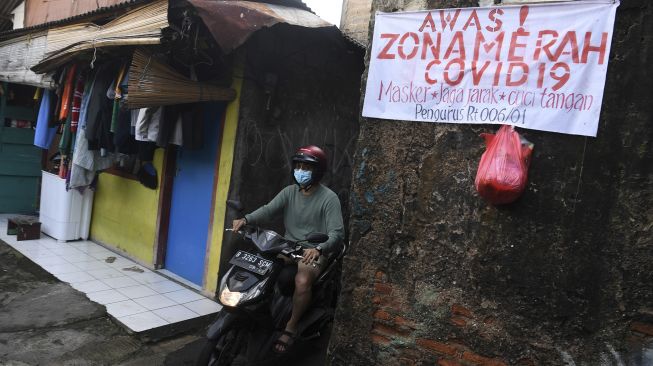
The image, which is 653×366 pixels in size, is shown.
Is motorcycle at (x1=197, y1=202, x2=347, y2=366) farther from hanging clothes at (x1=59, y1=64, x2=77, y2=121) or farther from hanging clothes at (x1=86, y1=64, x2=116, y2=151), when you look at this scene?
hanging clothes at (x1=59, y1=64, x2=77, y2=121)

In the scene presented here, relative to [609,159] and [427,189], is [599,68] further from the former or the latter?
[427,189]

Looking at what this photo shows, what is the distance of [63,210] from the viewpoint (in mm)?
6594

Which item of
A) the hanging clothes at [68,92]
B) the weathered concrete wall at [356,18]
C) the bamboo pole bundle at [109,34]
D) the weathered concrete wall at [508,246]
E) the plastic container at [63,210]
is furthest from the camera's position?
the weathered concrete wall at [356,18]

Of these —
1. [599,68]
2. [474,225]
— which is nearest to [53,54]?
[474,225]

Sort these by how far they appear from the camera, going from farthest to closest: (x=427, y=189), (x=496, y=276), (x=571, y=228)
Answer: (x=427, y=189)
(x=496, y=276)
(x=571, y=228)

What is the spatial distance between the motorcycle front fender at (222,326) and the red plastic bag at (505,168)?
6.15ft

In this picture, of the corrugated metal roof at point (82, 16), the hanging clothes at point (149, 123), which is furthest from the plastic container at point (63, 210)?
the hanging clothes at point (149, 123)

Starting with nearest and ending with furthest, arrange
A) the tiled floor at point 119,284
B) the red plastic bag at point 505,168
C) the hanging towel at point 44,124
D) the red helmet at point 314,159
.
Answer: the red plastic bag at point 505,168 < the red helmet at point 314,159 < the tiled floor at point 119,284 < the hanging towel at point 44,124

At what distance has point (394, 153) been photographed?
291 centimetres

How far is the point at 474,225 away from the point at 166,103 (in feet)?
10.4

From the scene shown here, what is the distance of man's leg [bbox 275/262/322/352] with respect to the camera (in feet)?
11.4

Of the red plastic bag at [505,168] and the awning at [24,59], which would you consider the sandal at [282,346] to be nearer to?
the red plastic bag at [505,168]

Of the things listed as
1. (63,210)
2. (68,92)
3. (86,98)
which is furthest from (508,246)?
(63,210)

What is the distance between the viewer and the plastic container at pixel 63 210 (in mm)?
6602
